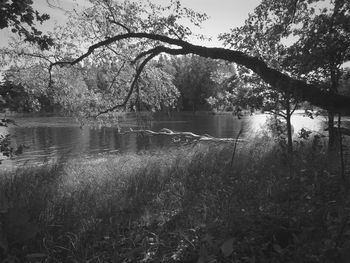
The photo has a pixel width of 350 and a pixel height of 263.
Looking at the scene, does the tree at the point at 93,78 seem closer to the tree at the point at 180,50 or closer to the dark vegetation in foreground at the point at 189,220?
the tree at the point at 180,50

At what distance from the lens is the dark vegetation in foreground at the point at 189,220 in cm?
312

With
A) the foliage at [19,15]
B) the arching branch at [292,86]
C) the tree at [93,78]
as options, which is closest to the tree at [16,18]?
the foliage at [19,15]

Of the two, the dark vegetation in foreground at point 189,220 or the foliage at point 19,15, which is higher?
the foliage at point 19,15

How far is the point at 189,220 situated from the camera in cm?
448

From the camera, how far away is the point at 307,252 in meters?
2.74

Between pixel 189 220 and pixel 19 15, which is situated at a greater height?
pixel 19 15

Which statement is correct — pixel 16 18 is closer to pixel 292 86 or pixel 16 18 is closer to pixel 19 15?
pixel 19 15

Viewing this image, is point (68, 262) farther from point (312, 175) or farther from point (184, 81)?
point (184, 81)

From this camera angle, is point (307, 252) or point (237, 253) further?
point (237, 253)

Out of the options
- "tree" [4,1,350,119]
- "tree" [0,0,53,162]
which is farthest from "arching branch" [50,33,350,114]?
"tree" [0,0,53,162]

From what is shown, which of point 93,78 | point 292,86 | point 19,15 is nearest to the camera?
point 19,15

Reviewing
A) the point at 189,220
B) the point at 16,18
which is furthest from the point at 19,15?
the point at 189,220

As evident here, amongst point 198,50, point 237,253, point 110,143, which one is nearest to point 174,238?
point 237,253

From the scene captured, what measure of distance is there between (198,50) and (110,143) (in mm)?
20857
